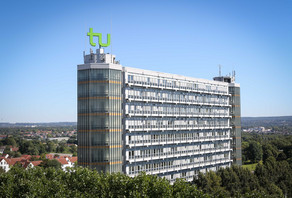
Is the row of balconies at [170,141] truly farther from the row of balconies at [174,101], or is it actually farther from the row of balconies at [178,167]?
the row of balconies at [174,101]

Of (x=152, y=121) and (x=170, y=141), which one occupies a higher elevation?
(x=152, y=121)

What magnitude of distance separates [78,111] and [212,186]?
4604 cm

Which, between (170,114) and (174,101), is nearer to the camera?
(170,114)

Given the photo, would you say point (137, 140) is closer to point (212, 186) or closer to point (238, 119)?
point (212, 186)

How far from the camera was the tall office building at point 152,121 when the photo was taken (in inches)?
3115

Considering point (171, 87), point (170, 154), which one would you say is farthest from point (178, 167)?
point (171, 87)

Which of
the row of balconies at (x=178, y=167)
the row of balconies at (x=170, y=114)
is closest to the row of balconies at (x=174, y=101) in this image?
the row of balconies at (x=170, y=114)

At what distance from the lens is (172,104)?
99875 millimetres

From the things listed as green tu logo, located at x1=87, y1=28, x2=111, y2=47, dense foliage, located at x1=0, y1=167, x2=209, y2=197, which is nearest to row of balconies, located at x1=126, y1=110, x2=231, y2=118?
green tu logo, located at x1=87, y1=28, x2=111, y2=47

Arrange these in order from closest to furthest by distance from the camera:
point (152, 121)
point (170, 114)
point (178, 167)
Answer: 1. point (152, 121)
2. point (170, 114)
3. point (178, 167)

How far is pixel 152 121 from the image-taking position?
92438 mm

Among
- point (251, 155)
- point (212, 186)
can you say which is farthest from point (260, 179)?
A: point (251, 155)

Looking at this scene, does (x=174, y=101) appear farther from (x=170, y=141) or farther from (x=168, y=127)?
(x=170, y=141)

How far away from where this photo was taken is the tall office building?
260 ft
